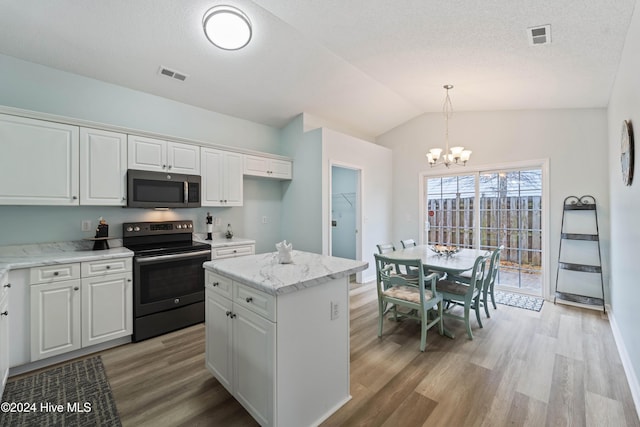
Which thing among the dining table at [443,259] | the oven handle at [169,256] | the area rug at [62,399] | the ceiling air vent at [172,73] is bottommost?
the area rug at [62,399]

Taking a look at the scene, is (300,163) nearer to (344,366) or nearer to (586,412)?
(344,366)

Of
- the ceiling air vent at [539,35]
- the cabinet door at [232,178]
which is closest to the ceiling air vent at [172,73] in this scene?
the cabinet door at [232,178]

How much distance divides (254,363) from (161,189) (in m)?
2.40

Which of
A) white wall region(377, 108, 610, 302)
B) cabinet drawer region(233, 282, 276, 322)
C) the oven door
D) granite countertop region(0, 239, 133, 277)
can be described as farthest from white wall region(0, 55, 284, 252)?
white wall region(377, 108, 610, 302)

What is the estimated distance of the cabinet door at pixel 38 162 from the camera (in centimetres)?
237

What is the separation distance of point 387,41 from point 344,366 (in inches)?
116

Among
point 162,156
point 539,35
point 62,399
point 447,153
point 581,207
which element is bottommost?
point 62,399

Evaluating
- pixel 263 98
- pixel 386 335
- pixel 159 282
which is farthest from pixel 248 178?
pixel 386 335

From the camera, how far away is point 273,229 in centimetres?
476

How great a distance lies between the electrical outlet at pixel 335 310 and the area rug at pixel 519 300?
3.19 metres

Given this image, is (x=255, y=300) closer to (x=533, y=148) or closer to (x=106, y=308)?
(x=106, y=308)

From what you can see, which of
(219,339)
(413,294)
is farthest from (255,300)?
(413,294)

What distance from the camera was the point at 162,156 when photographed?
3.22m

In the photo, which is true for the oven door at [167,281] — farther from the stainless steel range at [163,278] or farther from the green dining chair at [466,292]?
the green dining chair at [466,292]
